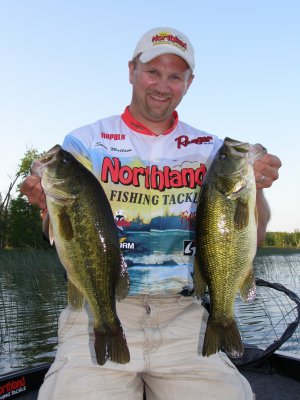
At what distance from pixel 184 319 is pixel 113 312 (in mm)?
898

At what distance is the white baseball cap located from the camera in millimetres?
4738

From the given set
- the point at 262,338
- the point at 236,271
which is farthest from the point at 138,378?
the point at 262,338

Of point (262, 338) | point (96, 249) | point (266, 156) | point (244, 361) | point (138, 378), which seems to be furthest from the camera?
point (262, 338)

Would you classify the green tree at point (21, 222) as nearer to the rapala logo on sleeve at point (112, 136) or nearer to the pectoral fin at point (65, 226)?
the rapala logo on sleeve at point (112, 136)

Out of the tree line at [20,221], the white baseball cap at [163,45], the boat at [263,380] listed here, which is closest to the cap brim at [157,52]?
the white baseball cap at [163,45]

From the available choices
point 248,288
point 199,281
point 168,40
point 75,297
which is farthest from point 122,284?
point 168,40

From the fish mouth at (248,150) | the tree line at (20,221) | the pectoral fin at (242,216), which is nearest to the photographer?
the pectoral fin at (242,216)

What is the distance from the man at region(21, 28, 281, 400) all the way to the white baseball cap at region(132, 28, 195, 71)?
0.04ft

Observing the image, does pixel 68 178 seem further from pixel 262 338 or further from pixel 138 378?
pixel 262 338

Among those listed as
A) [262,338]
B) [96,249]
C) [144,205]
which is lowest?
[262,338]

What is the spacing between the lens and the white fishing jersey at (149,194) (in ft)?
14.2

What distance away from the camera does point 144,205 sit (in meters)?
4.38

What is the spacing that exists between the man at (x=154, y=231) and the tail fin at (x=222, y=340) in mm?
386

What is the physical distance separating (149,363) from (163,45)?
2870 mm
